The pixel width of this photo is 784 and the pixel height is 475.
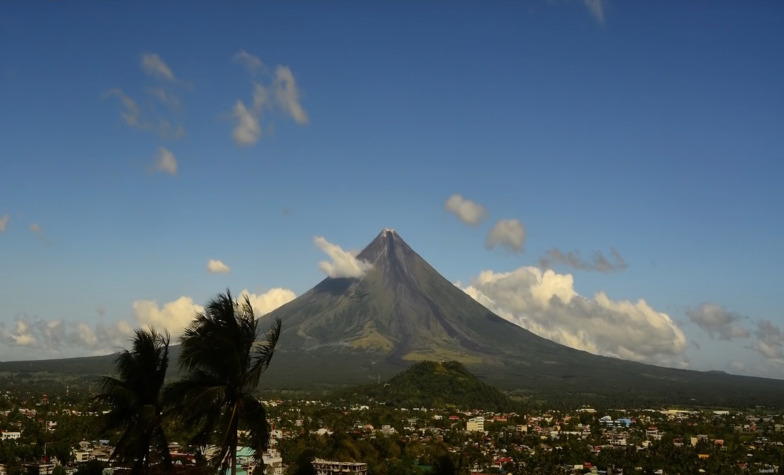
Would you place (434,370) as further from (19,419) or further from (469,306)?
(469,306)

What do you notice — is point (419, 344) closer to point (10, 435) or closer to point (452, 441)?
point (452, 441)

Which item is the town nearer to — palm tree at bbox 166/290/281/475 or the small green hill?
the small green hill

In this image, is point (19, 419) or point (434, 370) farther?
point (434, 370)

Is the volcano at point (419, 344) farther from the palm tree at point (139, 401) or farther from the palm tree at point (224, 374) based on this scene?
the palm tree at point (224, 374)

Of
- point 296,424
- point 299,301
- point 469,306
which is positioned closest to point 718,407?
point 296,424

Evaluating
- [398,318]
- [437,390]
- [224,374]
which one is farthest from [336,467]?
[398,318]
